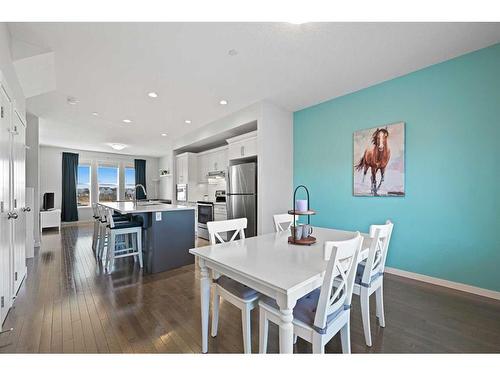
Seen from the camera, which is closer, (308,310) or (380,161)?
(308,310)

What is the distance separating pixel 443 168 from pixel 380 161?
0.67 meters

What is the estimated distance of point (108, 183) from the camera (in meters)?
8.22

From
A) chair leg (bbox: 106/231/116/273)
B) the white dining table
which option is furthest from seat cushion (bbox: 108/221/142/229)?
the white dining table

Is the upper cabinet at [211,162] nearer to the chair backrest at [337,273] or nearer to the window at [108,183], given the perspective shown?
the chair backrest at [337,273]

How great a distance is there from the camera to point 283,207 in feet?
12.9

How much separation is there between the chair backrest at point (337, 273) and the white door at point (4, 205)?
243 centimetres

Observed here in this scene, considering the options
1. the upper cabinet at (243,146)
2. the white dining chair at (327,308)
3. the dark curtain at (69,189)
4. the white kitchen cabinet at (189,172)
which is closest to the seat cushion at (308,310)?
the white dining chair at (327,308)

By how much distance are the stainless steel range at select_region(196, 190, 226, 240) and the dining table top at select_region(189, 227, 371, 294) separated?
3.30 m

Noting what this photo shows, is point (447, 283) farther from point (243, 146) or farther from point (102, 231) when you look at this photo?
point (102, 231)

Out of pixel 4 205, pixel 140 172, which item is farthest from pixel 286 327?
pixel 140 172
